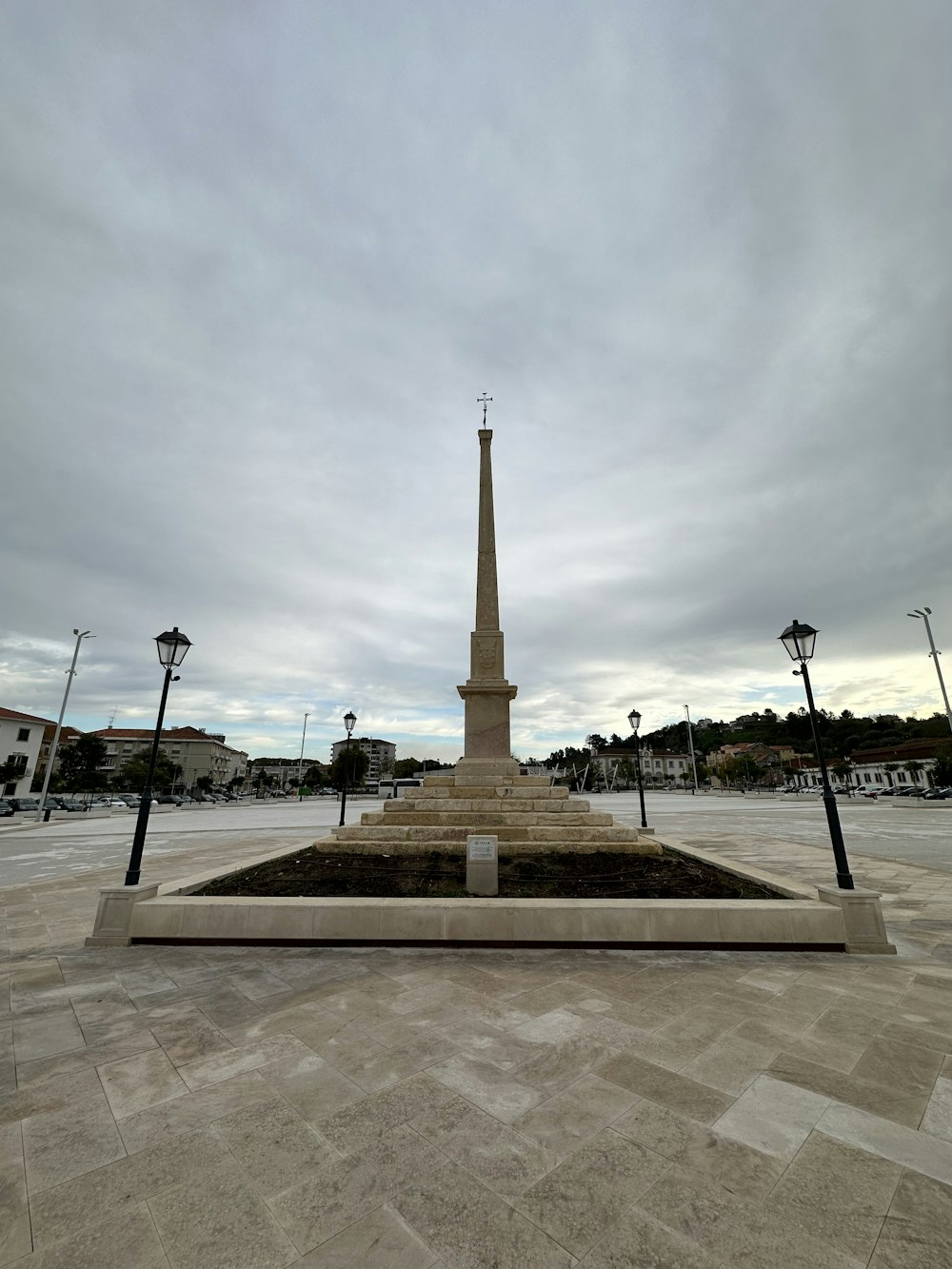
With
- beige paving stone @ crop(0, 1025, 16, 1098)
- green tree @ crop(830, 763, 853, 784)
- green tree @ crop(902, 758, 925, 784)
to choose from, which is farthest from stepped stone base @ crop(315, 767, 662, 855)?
green tree @ crop(830, 763, 853, 784)

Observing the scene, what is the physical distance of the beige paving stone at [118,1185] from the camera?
246 centimetres

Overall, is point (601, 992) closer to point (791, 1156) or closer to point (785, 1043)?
point (785, 1043)

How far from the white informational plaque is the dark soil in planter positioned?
20.6 inches

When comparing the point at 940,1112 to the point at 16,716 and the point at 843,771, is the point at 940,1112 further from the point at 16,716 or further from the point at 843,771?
the point at 843,771

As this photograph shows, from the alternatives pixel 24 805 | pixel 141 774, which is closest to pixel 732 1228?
pixel 24 805

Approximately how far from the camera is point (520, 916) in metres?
6.40

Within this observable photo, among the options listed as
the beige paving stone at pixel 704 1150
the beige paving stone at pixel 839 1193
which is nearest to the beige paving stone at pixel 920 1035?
the beige paving stone at pixel 839 1193

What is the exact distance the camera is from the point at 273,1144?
9.84 feet

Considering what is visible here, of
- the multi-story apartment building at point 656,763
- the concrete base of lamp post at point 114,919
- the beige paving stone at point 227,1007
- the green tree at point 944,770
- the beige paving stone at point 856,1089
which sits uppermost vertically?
the multi-story apartment building at point 656,763

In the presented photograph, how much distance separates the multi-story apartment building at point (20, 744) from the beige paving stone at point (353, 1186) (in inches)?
2821

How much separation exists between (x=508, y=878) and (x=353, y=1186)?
5.97 m

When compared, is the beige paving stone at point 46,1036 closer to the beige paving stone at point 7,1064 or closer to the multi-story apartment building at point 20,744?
the beige paving stone at point 7,1064

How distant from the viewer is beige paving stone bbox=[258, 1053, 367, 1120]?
3346mm

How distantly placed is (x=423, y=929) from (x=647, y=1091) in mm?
3472
